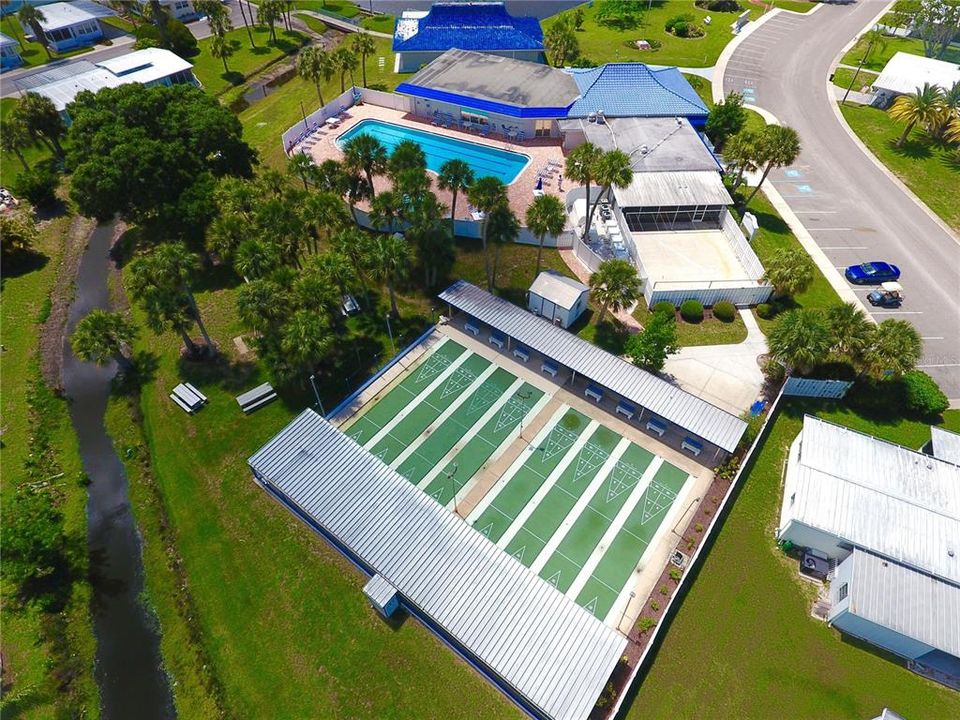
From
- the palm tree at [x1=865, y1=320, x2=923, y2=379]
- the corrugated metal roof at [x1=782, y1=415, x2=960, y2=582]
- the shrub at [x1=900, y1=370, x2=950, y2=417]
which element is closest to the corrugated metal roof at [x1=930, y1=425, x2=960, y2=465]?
the corrugated metal roof at [x1=782, y1=415, x2=960, y2=582]

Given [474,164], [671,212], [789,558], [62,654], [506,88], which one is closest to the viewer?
[62,654]

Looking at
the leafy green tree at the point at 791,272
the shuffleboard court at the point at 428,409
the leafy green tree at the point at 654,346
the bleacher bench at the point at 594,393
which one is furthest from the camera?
the leafy green tree at the point at 791,272

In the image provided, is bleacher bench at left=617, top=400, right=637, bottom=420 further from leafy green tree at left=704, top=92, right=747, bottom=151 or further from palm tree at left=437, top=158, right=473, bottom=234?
leafy green tree at left=704, top=92, right=747, bottom=151

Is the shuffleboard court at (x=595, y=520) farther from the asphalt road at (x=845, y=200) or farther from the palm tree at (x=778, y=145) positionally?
the palm tree at (x=778, y=145)

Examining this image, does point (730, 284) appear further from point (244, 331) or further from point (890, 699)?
point (244, 331)

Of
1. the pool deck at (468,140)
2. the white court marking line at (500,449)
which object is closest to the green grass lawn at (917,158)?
the pool deck at (468,140)

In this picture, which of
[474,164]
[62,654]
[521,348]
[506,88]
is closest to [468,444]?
[521,348]
